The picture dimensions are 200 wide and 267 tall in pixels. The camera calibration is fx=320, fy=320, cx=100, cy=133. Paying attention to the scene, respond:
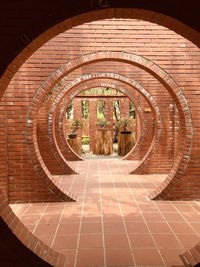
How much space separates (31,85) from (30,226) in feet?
10.2

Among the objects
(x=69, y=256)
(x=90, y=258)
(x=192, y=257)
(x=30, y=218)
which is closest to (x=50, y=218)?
(x=30, y=218)

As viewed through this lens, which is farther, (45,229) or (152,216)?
(152,216)

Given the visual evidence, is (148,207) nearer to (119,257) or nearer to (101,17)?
(119,257)

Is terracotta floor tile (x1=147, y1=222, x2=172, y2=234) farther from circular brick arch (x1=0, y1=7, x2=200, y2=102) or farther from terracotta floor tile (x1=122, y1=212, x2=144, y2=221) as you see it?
circular brick arch (x1=0, y1=7, x2=200, y2=102)

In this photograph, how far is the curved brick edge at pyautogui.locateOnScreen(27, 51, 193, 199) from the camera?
6859 millimetres

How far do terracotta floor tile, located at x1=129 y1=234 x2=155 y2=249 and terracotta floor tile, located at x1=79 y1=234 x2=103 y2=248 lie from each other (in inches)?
19.0

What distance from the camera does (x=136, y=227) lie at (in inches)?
215

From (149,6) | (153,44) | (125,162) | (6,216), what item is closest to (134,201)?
(153,44)

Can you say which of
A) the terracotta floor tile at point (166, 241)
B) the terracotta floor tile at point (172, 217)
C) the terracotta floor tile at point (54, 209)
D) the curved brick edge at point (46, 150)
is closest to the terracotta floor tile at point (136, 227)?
the terracotta floor tile at point (166, 241)

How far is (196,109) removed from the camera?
6883 mm

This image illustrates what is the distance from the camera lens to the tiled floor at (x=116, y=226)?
4.34m

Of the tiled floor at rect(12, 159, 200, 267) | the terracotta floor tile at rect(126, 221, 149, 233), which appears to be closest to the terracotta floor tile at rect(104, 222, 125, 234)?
the tiled floor at rect(12, 159, 200, 267)

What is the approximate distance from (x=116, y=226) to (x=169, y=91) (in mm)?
3345

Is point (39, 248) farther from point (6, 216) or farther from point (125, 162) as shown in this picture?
point (125, 162)
